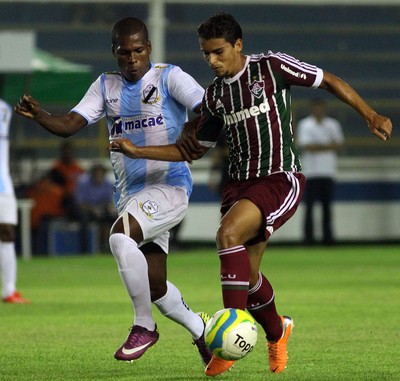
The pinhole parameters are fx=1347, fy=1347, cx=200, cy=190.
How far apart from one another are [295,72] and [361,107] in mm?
440

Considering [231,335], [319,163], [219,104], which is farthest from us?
[319,163]

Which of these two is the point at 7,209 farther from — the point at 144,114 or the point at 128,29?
the point at 128,29

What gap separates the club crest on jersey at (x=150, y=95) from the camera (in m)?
8.33

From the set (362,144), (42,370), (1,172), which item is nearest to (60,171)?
(362,144)

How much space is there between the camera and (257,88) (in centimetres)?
771

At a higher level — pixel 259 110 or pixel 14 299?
pixel 259 110

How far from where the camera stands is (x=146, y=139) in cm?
834

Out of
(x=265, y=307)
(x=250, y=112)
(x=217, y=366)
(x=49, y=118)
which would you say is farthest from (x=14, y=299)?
(x=250, y=112)

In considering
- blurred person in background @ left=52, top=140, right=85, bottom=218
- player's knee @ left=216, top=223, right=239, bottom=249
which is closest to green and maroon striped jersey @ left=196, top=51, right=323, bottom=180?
player's knee @ left=216, top=223, right=239, bottom=249

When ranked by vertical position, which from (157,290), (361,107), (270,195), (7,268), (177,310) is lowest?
(7,268)

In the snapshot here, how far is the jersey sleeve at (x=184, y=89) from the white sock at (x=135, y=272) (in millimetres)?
925

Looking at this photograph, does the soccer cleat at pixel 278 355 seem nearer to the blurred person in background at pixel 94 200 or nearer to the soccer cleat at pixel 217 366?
the soccer cleat at pixel 217 366

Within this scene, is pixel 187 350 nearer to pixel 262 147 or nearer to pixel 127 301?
pixel 262 147

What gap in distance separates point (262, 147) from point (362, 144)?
18.6 metres
